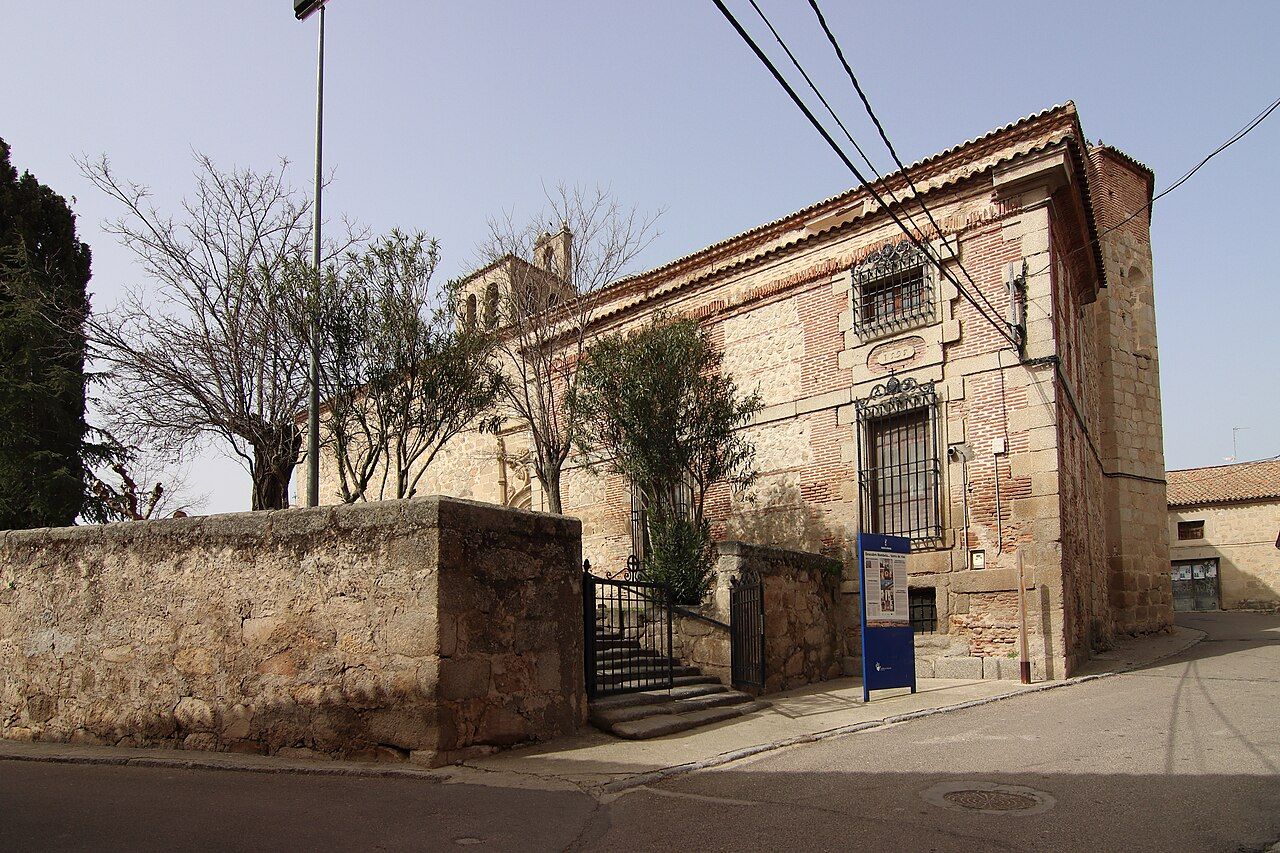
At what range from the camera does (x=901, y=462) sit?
44.4 feet

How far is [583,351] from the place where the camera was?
16312 millimetres

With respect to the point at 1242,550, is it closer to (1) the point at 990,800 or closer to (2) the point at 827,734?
(2) the point at 827,734

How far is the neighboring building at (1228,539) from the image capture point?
2809cm

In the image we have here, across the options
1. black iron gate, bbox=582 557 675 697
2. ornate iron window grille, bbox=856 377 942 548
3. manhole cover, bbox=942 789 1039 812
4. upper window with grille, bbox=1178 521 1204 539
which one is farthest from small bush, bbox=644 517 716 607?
upper window with grille, bbox=1178 521 1204 539

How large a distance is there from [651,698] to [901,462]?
6548 mm

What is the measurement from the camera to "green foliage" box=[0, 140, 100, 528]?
47.1 ft

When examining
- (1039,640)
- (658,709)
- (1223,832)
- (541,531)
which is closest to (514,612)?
(541,531)

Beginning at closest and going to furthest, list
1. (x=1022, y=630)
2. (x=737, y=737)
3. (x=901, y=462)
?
(x=737, y=737), (x=1022, y=630), (x=901, y=462)

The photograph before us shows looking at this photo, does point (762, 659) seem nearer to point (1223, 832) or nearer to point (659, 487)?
point (659, 487)

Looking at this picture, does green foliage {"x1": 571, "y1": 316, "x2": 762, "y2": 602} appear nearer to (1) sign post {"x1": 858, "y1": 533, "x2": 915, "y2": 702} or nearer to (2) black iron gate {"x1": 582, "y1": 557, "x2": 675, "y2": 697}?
(2) black iron gate {"x1": 582, "y1": 557, "x2": 675, "y2": 697}

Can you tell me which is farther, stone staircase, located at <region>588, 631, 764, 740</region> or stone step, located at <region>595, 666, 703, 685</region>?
stone step, located at <region>595, 666, 703, 685</region>

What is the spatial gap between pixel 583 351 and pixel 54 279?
30.7 feet

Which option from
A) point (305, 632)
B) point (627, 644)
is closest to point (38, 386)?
point (305, 632)

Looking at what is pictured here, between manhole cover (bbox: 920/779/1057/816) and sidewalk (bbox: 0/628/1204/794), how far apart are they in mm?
1808
